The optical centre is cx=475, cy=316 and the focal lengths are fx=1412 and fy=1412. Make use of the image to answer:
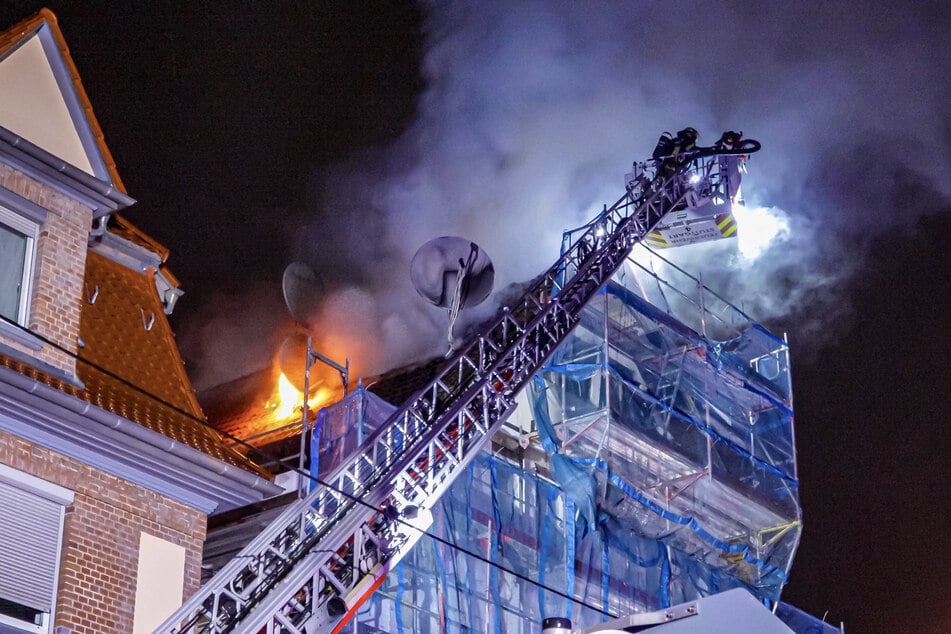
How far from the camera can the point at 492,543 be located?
1703 cm

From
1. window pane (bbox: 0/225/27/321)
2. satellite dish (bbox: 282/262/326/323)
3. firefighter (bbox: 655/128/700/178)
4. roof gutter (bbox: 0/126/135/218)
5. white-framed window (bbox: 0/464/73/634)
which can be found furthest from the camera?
satellite dish (bbox: 282/262/326/323)

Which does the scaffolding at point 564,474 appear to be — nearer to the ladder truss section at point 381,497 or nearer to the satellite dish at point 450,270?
the ladder truss section at point 381,497

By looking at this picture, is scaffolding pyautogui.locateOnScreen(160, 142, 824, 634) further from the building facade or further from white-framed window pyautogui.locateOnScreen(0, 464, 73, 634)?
white-framed window pyautogui.locateOnScreen(0, 464, 73, 634)

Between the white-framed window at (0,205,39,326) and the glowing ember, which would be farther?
the glowing ember

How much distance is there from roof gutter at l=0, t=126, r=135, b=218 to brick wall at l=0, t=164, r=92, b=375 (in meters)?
0.08

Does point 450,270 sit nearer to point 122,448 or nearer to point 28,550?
point 122,448

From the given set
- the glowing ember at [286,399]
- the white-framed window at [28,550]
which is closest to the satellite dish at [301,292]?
the glowing ember at [286,399]

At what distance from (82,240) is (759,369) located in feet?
43.4

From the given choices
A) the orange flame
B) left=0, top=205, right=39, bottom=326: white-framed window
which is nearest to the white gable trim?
left=0, top=205, right=39, bottom=326: white-framed window

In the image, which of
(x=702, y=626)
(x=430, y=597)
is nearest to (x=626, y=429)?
(x=430, y=597)

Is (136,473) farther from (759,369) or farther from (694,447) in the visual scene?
(759,369)

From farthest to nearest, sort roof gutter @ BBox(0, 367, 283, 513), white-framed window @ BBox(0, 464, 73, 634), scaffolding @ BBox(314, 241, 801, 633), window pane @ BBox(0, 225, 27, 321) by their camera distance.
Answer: scaffolding @ BBox(314, 241, 801, 633) → window pane @ BBox(0, 225, 27, 321) → roof gutter @ BBox(0, 367, 283, 513) → white-framed window @ BBox(0, 464, 73, 634)

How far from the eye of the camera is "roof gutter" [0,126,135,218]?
12.1 metres

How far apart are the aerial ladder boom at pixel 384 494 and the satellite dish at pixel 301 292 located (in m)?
5.60
